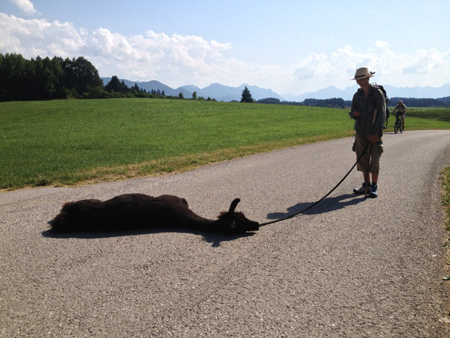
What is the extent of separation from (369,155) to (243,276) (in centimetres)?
480

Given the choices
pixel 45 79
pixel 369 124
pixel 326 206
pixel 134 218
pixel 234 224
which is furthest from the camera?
pixel 45 79

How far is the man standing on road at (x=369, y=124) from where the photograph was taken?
275 inches

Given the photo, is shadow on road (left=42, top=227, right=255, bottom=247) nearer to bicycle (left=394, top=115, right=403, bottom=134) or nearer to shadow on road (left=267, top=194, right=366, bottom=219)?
shadow on road (left=267, top=194, right=366, bottom=219)

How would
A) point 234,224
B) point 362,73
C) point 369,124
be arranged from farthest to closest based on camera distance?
point 369,124
point 362,73
point 234,224

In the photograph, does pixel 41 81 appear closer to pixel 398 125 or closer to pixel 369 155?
pixel 398 125

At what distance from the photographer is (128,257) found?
170 inches

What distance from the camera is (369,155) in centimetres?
738

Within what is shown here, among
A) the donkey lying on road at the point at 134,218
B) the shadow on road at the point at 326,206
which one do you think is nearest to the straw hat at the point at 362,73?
the shadow on road at the point at 326,206

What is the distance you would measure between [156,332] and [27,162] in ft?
37.0

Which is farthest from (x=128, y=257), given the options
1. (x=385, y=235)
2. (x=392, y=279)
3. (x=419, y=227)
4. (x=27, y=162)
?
(x=27, y=162)

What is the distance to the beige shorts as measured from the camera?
7.21 meters

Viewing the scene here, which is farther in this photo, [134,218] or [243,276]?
[134,218]

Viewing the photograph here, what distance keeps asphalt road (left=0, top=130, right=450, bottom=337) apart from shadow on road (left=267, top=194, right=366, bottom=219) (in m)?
0.04

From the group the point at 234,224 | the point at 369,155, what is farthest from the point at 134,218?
the point at 369,155
